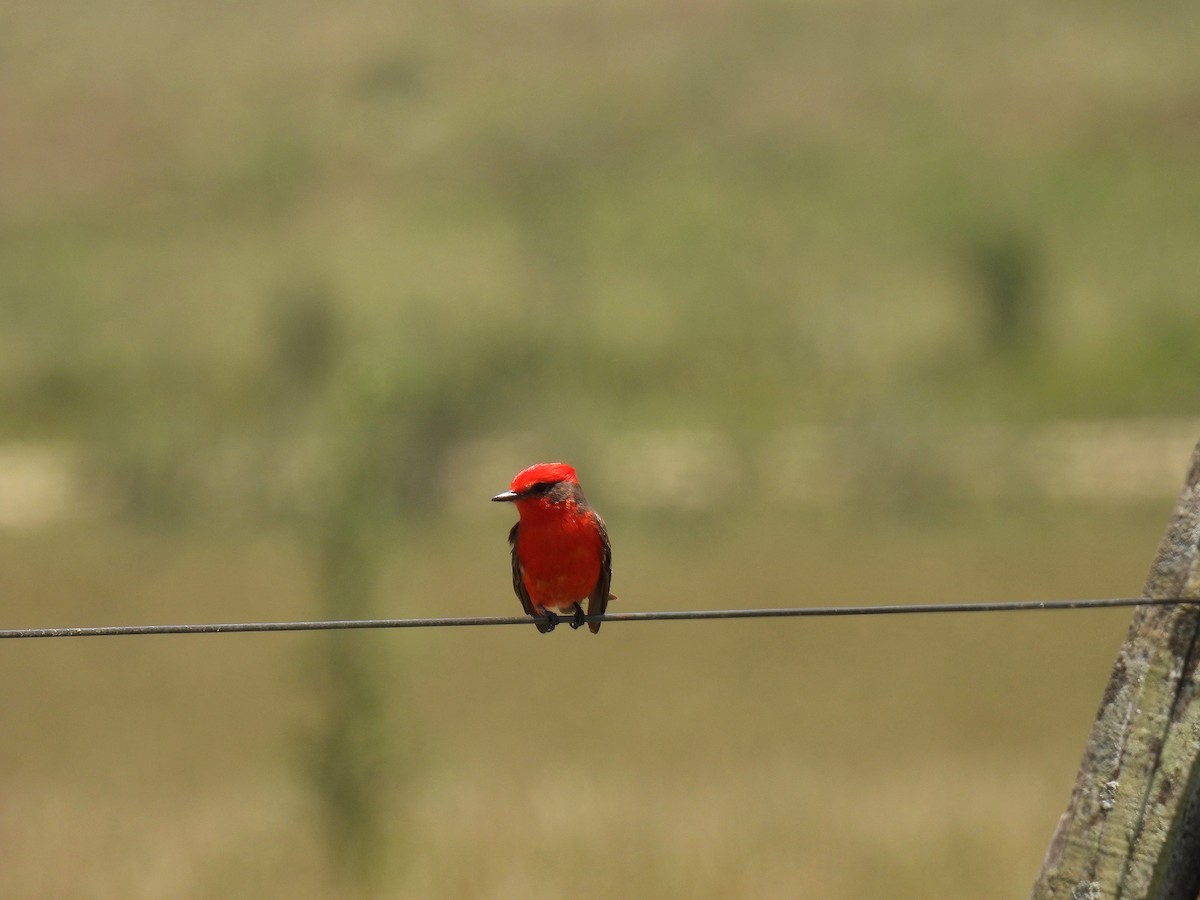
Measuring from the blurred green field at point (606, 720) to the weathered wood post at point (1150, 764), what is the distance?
18.3 ft

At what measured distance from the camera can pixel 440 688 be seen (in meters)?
18.8

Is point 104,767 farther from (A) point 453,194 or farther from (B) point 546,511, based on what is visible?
(A) point 453,194

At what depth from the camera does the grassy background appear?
915 cm

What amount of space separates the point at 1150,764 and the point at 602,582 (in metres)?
2.81

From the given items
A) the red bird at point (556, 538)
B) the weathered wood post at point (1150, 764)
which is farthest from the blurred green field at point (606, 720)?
the weathered wood post at point (1150, 764)

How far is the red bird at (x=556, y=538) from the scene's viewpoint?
5.11 m

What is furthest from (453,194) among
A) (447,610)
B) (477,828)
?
(477,828)

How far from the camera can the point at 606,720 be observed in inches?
668

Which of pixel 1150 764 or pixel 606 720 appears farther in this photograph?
pixel 606 720

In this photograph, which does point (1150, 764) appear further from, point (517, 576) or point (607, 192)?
point (607, 192)

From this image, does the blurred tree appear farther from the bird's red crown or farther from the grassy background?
the bird's red crown

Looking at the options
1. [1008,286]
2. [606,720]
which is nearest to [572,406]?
[1008,286]

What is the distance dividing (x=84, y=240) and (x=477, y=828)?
61503 millimetres

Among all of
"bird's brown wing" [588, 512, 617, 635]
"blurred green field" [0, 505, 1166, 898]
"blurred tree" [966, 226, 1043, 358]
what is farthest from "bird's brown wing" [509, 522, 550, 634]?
"blurred tree" [966, 226, 1043, 358]
